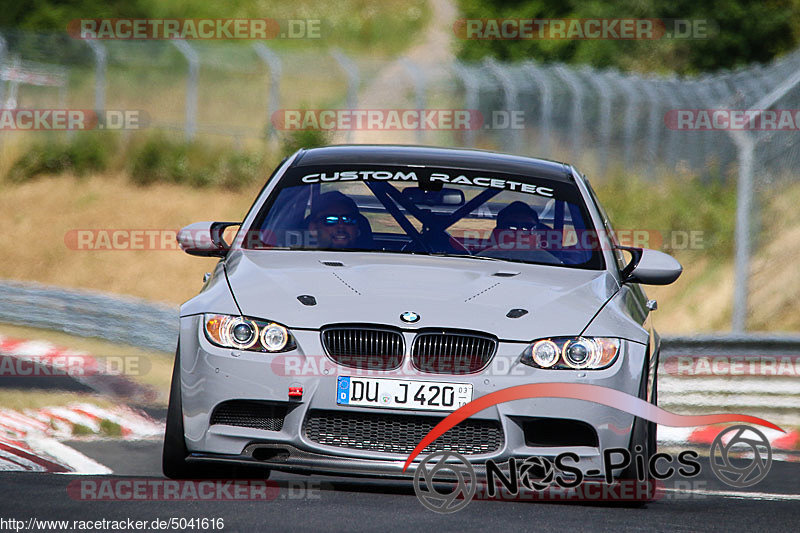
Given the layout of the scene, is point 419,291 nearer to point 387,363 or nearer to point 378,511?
point 387,363

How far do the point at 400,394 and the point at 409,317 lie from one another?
33 centimetres

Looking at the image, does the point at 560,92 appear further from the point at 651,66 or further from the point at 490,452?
the point at 651,66

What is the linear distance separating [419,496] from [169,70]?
4881cm

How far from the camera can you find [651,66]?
150ft

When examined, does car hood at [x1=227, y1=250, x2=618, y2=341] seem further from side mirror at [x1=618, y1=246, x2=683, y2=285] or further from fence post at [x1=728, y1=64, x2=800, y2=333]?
fence post at [x1=728, y1=64, x2=800, y2=333]

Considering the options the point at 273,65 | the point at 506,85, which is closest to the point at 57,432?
the point at 506,85

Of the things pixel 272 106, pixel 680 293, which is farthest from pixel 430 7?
pixel 680 293

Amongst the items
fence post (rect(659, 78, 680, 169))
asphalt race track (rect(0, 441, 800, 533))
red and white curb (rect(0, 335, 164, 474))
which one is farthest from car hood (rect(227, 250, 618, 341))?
fence post (rect(659, 78, 680, 169))

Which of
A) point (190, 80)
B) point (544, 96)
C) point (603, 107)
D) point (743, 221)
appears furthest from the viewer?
point (190, 80)

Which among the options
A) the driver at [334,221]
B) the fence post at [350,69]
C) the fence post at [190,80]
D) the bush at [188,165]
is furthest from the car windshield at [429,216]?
the bush at [188,165]

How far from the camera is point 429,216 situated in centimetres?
727

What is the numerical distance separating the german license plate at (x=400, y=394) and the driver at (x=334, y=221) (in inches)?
53.6

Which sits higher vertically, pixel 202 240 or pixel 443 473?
pixel 202 240

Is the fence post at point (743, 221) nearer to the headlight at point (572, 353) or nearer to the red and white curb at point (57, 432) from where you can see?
the red and white curb at point (57, 432)
